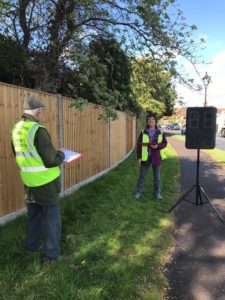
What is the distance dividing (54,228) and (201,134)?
4.13 m

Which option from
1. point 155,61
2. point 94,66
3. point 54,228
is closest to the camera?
point 54,228

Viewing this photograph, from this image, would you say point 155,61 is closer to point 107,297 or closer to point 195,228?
point 195,228

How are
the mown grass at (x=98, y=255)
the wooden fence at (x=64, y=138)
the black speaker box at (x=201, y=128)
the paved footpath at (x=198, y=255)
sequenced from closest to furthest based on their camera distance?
1. the mown grass at (x=98, y=255)
2. the paved footpath at (x=198, y=255)
3. the wooden fence at (x=64, y=138)
4. the black speaker box at (x=201, y=128)

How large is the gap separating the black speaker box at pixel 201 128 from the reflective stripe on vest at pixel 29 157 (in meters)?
3.90

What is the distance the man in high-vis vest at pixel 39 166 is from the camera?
4.57m

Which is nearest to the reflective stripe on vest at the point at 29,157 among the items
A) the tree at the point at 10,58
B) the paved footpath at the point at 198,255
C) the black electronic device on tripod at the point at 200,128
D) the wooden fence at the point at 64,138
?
the wooden fence at the point at 64,138

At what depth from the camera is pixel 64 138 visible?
8453 millimetres

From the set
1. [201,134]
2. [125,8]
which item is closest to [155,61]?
[125,8]

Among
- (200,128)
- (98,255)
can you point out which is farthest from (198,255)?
(200,128)

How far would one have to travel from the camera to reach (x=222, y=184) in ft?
38.1

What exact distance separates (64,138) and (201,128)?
109 inches

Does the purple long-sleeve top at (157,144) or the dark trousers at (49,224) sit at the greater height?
the purple long-sleeve top at (157,144)

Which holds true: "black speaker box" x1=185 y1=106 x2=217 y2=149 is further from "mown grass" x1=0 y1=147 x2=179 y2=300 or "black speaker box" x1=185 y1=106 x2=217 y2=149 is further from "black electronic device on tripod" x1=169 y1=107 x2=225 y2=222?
"mown grass" x1=0 y1=147 x2=179 y2=300

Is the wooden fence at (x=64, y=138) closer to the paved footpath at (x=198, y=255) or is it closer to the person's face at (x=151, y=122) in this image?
the person's face at (x=151, y=122)
